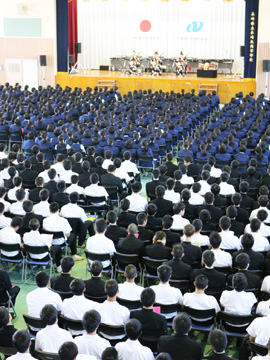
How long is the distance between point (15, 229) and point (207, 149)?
7.30 meters

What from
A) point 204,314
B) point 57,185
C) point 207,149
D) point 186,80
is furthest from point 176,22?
point 204,314

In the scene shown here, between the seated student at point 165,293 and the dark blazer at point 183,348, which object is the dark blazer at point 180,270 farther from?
the dark blazer at point 183,348

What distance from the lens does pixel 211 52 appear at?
37.2 m

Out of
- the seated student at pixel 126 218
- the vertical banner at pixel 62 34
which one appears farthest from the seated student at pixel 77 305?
the vertical banner at pixel 62 34

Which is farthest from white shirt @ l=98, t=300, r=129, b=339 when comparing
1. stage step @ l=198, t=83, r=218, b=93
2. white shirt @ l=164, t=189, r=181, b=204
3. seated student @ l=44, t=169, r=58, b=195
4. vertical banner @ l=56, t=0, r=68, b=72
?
vertical banner @ l=56, t=0, r=68, b=72

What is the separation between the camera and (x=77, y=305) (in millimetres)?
6906

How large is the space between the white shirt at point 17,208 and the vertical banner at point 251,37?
66.8ft

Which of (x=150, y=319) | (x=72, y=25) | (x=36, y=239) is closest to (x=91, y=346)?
(x=150, y=319)

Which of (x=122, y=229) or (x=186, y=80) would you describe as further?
(x=186, y=80)

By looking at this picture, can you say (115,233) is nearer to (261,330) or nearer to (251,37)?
(261,330)

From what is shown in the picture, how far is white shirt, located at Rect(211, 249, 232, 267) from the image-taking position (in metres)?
8.36

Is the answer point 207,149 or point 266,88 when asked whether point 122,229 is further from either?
point 266,88

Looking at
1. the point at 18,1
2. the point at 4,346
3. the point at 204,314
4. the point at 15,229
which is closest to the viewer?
the point at 4,346

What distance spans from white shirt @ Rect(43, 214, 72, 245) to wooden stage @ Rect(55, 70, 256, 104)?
1989cm
